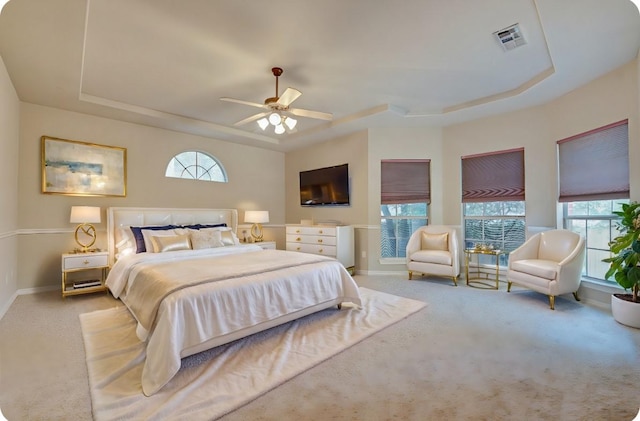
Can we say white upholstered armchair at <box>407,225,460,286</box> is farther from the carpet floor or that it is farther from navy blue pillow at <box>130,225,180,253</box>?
navy blue pillow at <box>130,225,180,253</box>

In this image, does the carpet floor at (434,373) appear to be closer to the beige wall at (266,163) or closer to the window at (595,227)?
the window at (595,227)

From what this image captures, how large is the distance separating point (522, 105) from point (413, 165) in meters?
1.84

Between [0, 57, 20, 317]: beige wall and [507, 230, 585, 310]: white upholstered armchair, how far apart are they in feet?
20.1

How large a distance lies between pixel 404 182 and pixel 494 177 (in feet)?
4.77

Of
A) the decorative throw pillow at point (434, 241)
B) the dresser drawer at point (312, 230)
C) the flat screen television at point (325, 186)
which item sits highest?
the flat screen television at point (325, 186)

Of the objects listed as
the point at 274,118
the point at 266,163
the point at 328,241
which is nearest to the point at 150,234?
the point at 274,118

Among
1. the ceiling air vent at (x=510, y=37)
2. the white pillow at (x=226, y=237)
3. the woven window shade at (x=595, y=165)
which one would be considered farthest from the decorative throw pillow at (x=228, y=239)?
the woven window shade at (x=595, y=165)

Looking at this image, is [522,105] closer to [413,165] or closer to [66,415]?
[413,165]

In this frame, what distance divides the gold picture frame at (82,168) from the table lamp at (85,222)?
17.9 inches

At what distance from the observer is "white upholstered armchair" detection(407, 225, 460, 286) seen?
4.57m

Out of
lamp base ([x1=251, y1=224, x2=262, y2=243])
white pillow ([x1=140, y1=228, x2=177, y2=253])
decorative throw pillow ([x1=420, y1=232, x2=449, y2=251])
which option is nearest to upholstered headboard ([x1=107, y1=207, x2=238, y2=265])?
white pillow ([x1=140, y1=228, x2=177, y2=253])

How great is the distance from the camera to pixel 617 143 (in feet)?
10.9

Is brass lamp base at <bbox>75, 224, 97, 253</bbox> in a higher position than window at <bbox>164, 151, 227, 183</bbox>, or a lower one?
lower

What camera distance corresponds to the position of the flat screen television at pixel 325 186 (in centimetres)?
568
